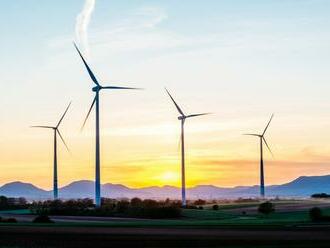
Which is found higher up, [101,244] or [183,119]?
[183,119]

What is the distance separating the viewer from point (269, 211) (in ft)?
422

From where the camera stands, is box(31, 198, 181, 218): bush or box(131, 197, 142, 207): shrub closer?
box(31, 198, 181, 218): bush

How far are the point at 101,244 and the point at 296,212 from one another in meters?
76.6

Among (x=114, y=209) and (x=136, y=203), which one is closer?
(x=114, y=209)

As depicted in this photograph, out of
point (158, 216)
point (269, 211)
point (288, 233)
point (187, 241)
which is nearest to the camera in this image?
point (187, 241)

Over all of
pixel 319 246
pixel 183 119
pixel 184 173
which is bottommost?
pixel 319 246

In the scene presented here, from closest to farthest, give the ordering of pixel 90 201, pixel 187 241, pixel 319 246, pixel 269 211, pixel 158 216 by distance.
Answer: pixel 319 246
pixel 187 241
pixel 158 216
pixel 269 211
pixel 90 201

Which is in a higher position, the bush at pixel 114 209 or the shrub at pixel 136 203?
the shrub at pixel 136 203

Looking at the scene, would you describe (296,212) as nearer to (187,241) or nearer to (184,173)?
(184,173)

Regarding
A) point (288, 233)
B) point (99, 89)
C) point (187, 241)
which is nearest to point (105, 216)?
point (99, 89)

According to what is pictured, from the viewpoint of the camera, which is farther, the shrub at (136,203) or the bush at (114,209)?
the shrub at (136,203)

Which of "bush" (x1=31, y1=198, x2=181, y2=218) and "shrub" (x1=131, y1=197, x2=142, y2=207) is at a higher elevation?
"shrub" (x1=131, y1=197, x2=142, y2=207)

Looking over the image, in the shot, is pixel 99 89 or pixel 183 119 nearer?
pixel 99 89

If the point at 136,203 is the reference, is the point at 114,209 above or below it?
below
